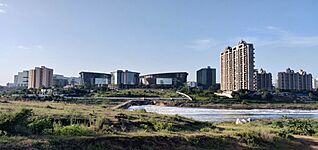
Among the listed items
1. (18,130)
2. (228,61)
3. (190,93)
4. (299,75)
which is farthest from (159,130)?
(299,75)

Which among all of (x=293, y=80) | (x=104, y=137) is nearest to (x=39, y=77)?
(x=293, y=80)

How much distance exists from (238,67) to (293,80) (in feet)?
150

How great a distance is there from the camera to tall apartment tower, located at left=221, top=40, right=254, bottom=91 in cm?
14738

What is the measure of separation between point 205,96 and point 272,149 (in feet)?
358

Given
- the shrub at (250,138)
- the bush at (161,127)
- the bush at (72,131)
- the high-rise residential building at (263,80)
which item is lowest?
the shrub at (250,138)

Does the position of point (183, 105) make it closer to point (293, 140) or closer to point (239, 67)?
point (239, 67)

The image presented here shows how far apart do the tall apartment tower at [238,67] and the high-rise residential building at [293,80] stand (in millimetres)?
31430

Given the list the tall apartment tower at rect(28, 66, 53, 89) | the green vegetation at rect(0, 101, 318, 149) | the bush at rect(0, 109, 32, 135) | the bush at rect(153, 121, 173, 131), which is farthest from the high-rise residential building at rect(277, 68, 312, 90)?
the bush at rect(0, 109, 32, 135)

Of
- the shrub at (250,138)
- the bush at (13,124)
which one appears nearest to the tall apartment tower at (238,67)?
the shrub at (250,138)

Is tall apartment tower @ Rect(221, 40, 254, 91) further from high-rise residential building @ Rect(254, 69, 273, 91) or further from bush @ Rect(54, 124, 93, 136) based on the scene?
bush @ Rect(54, 124, 93, 136)

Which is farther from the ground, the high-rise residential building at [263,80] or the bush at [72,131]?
the high-rise residential building at [263,80]

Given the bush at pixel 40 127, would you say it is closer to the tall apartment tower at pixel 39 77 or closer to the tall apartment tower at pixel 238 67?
the tall apartment tower at pixel 238 67

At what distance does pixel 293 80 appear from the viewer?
18475 centimetres

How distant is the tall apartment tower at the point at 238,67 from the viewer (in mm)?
147375
